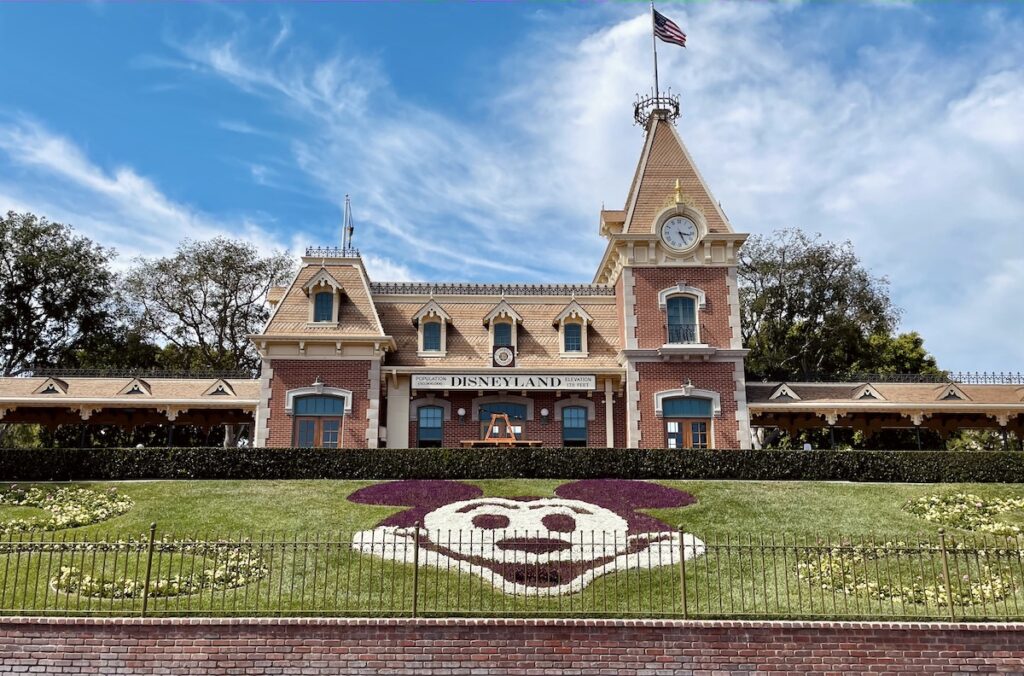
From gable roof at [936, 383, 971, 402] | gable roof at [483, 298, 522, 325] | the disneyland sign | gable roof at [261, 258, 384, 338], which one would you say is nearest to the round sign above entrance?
the disneyland sign

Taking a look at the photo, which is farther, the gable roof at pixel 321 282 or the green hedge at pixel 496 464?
the gable roof at pixel 321 282

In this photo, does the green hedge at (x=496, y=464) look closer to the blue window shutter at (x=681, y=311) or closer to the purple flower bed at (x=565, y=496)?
the purple flower bed at (x=565, y=496)

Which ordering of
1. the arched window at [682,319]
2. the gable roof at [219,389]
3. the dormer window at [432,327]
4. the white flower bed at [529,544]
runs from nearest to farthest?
the white flower bed at [529,544] < the arched window at [682,319] < the gable roof at [219,389] < the dormer window at [432,327]

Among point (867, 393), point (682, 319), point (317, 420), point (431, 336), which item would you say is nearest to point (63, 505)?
point (317, 420)

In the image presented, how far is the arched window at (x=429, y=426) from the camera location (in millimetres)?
28141

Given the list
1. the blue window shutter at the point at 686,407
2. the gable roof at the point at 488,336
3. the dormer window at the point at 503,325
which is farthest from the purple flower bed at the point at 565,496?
the dormer window at the point at 503,325

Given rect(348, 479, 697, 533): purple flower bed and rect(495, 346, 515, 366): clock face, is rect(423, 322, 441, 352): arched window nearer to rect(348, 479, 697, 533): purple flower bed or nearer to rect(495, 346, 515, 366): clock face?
rect(495, 346, 515, 366): clock face

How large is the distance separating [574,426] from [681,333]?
509 centimetres

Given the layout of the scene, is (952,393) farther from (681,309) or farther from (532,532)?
(532,532)

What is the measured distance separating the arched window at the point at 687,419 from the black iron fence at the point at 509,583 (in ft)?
36.1

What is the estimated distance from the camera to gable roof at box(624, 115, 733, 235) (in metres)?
28.7

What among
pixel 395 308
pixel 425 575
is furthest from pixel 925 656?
pixel 395 308

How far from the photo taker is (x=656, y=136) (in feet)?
101

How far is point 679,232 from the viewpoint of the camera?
28.5 metres
